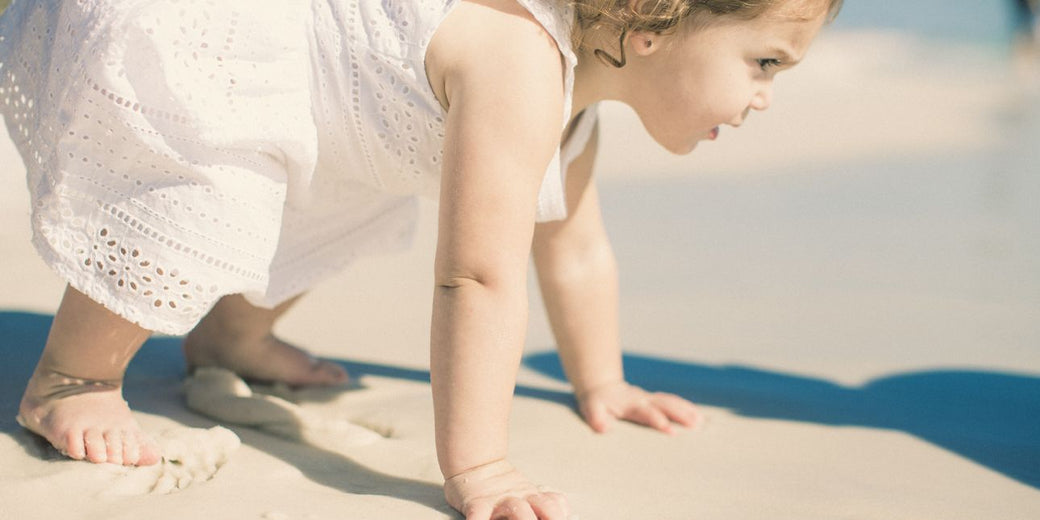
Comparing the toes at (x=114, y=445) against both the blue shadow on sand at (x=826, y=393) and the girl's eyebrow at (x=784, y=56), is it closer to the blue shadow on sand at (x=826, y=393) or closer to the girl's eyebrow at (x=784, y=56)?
the blue shadow on sand at (x=826, y=393)

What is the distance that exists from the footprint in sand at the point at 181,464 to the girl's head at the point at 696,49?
88 centimetres

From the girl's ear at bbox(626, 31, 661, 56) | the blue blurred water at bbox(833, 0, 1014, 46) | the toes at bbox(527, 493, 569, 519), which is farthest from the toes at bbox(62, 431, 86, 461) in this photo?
the blue blurred water at bbox(833, 0, 1014, 46)

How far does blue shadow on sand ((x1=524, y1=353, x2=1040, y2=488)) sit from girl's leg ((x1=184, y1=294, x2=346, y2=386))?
1.81 ft

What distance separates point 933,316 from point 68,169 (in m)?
2.10

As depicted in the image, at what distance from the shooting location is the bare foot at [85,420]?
1.71m

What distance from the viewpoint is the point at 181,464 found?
172 centimetres

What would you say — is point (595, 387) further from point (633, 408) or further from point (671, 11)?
point (671, 11)

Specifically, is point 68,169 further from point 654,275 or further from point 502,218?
point 654,275

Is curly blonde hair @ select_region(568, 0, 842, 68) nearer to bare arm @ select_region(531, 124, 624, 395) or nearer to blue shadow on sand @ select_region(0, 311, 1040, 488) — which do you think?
bare arm @ select_region(531, 124, 624, 395)

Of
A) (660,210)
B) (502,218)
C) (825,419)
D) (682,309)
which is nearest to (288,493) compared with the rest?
(502,218)

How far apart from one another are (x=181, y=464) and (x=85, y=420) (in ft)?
0.56

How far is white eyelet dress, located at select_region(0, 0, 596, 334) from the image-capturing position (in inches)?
67.0

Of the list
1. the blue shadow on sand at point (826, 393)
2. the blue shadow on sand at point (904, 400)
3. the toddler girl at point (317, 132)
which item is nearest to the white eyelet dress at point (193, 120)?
the toddler girl at point (317, 132)

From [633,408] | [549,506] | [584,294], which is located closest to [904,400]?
[633,408]
